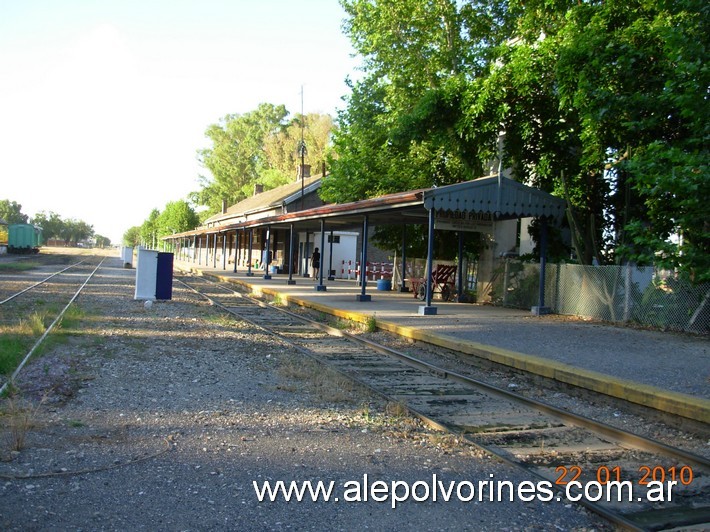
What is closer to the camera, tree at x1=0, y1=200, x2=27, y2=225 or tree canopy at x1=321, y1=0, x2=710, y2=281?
tree canopy at x1=321, y1=0, x2=710, y2=281

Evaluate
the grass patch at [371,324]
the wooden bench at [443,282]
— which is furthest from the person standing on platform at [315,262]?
the grass patch at [371,324]

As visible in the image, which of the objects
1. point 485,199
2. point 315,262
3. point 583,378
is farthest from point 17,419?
point 315,262

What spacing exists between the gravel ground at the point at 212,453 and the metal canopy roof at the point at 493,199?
6.83 m

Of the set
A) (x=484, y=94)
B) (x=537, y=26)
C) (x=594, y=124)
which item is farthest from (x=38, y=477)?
(x=537, y=26)

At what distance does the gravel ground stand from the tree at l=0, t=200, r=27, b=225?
15743cm

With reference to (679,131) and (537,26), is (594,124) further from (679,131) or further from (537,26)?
(537,26)

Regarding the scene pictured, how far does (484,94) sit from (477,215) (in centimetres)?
351

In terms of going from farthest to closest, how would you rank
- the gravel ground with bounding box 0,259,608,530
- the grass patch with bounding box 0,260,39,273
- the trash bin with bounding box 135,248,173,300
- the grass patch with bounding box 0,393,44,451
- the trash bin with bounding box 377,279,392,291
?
1. the grass patch with bounding box 0,260,39,273
2. the trash bin with bounding box 377,279,392,291
3. the trash bin with bounding box 135,248,173,300
4. the grass patch with bounding box 0,393,44,451
5. the gravel ground with bounding box 0,259,608,530

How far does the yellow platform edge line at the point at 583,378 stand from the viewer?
6.38 m

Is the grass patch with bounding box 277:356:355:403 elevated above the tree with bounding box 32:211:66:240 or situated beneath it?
situated beneath

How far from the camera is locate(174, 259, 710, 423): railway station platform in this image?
23.3 feet

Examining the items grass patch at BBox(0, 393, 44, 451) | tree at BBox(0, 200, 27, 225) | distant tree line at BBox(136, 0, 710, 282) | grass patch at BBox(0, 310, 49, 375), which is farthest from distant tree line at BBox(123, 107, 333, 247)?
tree at BBox(0, 200, 27, 225)

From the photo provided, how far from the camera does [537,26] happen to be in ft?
54.7

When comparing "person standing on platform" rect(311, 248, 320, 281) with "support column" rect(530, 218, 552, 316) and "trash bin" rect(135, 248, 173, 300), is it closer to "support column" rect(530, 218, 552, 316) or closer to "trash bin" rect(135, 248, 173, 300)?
"trash bin" rect(135, 248, 173, 300)
